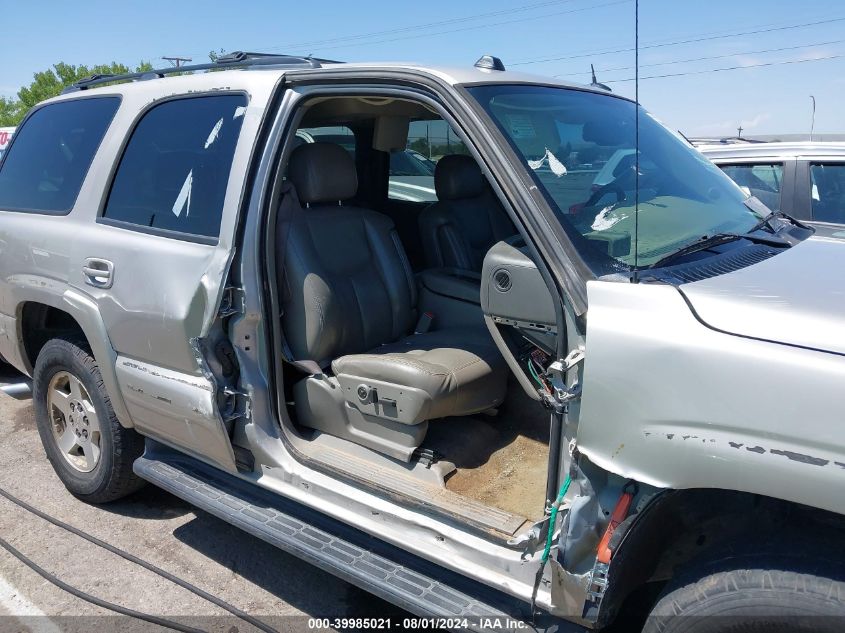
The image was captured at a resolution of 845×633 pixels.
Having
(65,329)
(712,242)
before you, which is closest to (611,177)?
(712,242)

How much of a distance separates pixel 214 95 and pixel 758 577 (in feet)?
8.64

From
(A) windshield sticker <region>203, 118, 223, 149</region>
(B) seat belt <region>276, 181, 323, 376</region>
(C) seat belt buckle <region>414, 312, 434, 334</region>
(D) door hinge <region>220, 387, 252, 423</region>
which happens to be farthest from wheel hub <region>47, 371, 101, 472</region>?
(C) seat belt buckle <region>414, 312, 434, 334</region>

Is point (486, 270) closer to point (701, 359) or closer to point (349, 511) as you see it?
point (701, 359)

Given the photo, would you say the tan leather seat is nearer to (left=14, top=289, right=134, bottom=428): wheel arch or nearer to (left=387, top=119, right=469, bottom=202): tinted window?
(left=387, top=119, right=469, bottom=202): tinted window

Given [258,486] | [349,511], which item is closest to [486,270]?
[349,511]

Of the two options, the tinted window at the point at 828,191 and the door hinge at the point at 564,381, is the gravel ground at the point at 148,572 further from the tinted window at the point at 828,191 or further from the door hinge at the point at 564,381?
the tinted window at the point at 828,191

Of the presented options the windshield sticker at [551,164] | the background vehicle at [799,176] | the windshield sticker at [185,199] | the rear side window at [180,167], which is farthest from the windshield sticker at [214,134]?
the background vehicle at [799,176]

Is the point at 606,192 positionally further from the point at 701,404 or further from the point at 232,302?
the point at 232,302

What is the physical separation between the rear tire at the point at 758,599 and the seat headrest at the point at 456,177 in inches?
103

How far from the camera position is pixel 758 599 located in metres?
1.68

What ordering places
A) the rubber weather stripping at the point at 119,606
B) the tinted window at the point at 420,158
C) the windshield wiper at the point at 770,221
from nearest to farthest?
the windshield wiper at the point at 770,221, the rubber weather stripping at the point at 119,606, the tinted window at the point at 420,158

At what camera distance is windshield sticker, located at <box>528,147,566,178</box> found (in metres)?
2.29

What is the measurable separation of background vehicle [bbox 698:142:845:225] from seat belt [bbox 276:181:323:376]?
12.5 feet

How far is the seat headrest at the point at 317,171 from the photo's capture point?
3.14 metres
